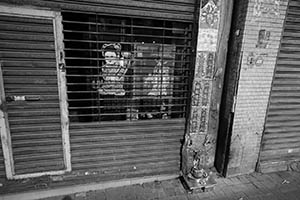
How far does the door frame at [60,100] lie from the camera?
8.06 ft

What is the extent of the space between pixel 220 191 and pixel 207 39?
2770 millimetres

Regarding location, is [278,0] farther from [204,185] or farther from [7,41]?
[7,41]

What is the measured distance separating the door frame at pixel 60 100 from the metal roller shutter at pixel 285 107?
12.6 feet

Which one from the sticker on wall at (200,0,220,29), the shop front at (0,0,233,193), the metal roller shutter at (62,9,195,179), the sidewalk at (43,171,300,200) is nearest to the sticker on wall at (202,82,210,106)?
the shop front at (0,0,233,193)

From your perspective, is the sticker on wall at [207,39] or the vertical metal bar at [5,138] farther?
the sticker on wall at [207,39]

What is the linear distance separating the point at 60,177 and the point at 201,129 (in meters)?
2.69

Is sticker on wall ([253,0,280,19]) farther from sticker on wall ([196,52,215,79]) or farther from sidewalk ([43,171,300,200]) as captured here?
sidewalk ([43,171,300,200])

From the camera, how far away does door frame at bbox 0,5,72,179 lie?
2457 millimetres

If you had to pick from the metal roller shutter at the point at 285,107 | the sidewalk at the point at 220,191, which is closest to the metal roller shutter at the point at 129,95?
the sidewalk at the point at 220,191

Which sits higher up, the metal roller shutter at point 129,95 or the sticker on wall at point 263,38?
the sticker on wall at point 263,38

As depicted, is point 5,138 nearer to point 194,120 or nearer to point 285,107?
point 194,120

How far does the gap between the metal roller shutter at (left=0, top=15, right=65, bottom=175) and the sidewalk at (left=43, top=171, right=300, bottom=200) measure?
841 millimetres

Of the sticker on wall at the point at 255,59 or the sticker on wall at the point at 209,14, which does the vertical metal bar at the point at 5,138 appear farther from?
the sticker on wall at the point at 255,59

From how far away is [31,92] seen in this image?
8.84ft
